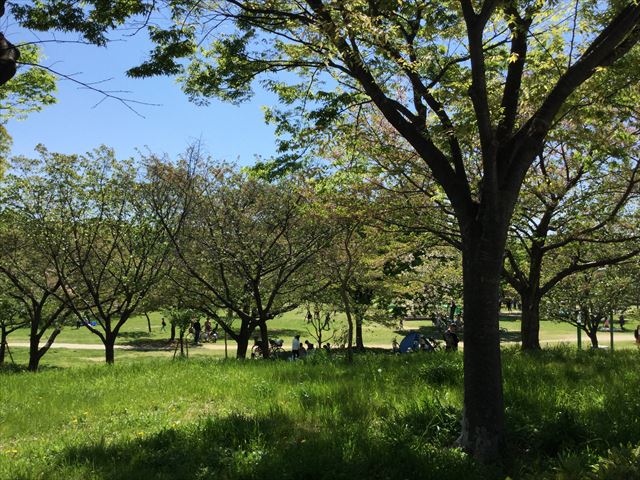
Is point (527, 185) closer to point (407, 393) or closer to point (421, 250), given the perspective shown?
point (421, 250)

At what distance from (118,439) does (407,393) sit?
310 centimetres

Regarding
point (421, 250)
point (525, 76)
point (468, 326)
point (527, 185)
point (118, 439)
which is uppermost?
point (525, 76)

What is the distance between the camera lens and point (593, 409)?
16.6ft

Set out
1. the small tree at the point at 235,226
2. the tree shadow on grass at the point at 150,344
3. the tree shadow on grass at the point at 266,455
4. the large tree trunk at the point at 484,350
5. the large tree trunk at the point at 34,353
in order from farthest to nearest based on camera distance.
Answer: the tree shadow on grass at the point at 150,344 → the large tree trunk at the point at 34,353 → the small tree at the point at 235,226 → the large tree trunk at the point at 484,350 → the tree shadow on grass at the point at 266,455

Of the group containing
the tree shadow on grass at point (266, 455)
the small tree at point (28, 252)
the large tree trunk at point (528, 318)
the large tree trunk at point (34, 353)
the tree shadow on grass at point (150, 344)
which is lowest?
the tree shadow on grass at point (150, 344)

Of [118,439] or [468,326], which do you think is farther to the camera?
[118,439]

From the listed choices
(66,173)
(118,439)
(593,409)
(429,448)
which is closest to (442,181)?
(429,448)

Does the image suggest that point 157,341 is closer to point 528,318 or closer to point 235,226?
point 235,226

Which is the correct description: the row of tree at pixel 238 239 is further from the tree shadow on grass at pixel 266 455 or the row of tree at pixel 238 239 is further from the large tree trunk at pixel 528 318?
the tree shadow on grass at pixel 266 455

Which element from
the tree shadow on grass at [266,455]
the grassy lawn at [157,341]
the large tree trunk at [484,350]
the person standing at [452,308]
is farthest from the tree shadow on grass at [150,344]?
the large tree trunk at [484,350]

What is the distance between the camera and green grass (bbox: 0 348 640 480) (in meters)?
3.95

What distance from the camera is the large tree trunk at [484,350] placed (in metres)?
4.25

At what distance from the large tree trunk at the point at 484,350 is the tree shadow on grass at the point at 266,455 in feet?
1.01

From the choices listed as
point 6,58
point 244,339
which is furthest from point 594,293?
point 6,58
